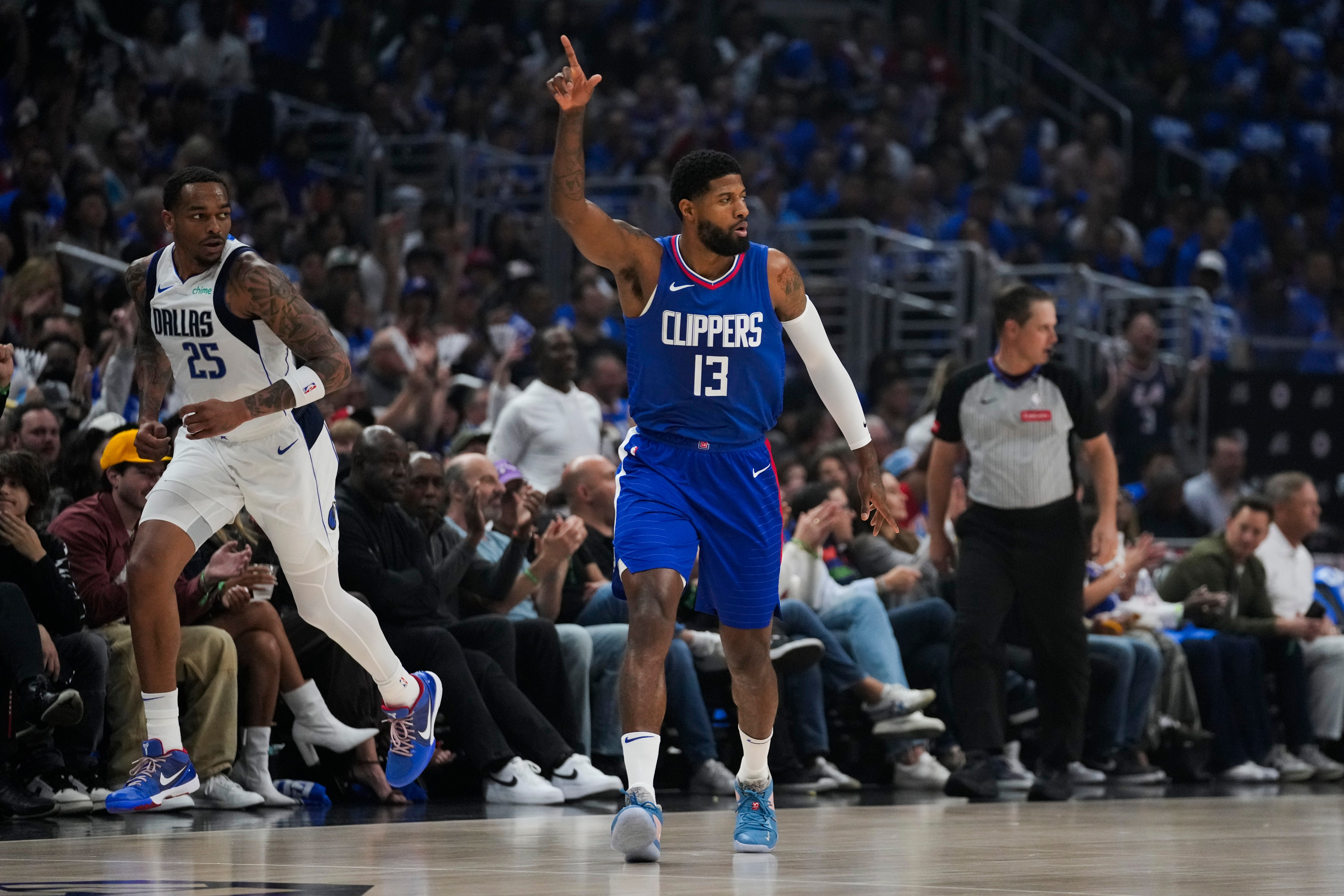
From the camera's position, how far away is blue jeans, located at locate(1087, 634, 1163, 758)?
1002 cm

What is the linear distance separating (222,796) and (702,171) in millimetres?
3116

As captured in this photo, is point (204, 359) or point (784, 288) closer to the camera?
point (784, 288)

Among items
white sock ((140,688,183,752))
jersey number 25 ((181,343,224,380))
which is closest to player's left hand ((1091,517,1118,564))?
jersey number 25 ((181,343,224,380))

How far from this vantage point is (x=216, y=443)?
6379 mm

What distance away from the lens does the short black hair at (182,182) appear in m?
6.30

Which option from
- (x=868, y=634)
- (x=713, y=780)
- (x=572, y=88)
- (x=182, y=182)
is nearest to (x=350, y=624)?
(x=182, y=182)

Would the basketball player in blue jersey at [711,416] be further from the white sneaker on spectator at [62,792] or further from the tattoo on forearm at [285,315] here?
the white sneaker on spectator at [62,792]

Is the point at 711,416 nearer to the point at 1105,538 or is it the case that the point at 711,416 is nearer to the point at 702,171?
the point at 702,171

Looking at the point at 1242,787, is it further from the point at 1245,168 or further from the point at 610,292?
the point at 1245,168

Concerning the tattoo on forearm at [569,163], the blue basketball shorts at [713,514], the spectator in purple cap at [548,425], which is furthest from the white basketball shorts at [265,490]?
the spectator in purple cap at [548,425]

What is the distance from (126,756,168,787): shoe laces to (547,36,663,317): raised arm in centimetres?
215

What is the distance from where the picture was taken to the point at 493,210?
15492 millimetres

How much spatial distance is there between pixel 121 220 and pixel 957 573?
22.4ft

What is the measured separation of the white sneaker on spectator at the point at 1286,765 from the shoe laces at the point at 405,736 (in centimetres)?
593
